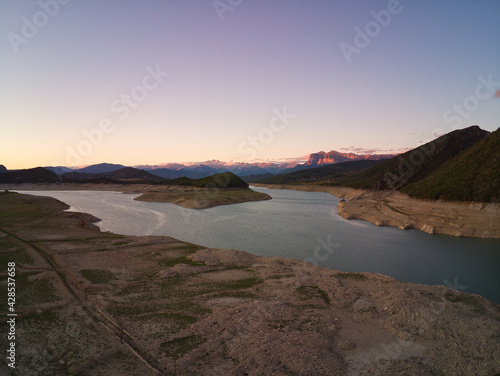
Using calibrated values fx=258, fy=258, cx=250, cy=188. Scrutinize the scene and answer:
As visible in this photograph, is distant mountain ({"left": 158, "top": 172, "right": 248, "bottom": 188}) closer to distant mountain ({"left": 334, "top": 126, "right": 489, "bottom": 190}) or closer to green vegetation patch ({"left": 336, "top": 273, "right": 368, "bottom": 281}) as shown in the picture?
distant mountain ({"left": 334, "top": 126, "right": 489, "bottom": 190})

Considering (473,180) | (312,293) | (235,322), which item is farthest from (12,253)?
(473,180)

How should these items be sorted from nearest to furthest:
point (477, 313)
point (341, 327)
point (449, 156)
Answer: point (341, 327) → point (477, 313) → point (449, 156)

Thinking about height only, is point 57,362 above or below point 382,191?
below

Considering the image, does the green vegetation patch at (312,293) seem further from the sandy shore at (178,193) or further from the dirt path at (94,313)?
the sandy shore at (178,193)

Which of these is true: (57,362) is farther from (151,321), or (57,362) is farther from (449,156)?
(449,156)

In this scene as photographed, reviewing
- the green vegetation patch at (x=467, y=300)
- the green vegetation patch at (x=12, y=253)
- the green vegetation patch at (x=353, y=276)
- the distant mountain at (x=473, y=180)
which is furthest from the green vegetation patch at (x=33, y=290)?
the distant mountain at (x=473, y=180)

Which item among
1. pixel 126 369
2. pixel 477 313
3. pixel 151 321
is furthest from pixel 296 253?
pixel 126 369

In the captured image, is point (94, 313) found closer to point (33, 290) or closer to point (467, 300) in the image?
point (33, 290)
